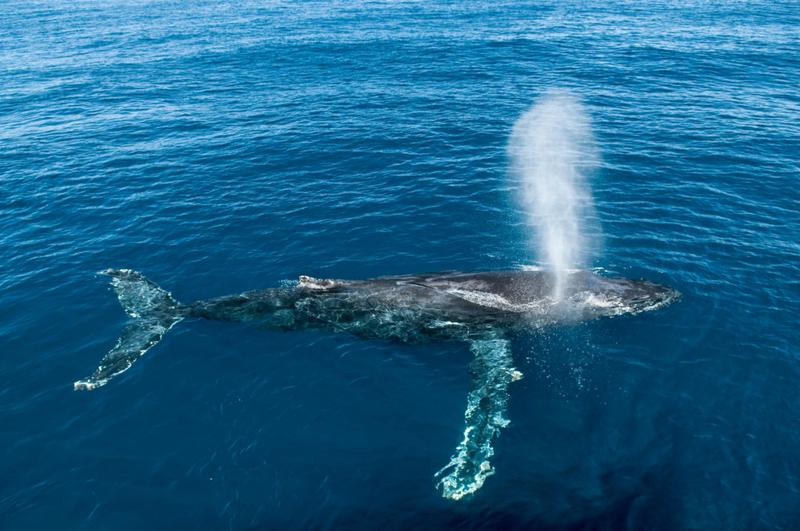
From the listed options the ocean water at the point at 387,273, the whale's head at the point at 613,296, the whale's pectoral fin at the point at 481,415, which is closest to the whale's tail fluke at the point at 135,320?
the ocean water at the point at 387,273

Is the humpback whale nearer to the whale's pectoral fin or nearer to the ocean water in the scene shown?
the whale's pectoral fin

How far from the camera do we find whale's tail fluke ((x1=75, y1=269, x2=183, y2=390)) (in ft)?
87.9

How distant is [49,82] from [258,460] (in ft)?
244

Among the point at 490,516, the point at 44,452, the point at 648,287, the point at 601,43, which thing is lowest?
the point at 44,452

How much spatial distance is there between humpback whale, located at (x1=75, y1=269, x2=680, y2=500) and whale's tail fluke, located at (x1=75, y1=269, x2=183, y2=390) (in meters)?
0.06

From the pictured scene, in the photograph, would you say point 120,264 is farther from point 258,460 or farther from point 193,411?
point 258,460

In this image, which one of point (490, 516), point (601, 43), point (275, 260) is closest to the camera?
point (490, 516)

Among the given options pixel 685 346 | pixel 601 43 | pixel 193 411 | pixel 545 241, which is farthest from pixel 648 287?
pixel 601 43

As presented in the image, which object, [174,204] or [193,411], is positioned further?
[174,204]

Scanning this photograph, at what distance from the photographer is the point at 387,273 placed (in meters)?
32.9

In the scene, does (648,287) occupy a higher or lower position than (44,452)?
higher

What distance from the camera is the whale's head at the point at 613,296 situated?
92.6 ft

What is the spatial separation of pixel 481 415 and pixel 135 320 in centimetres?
2075

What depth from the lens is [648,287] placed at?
96.7 feet
